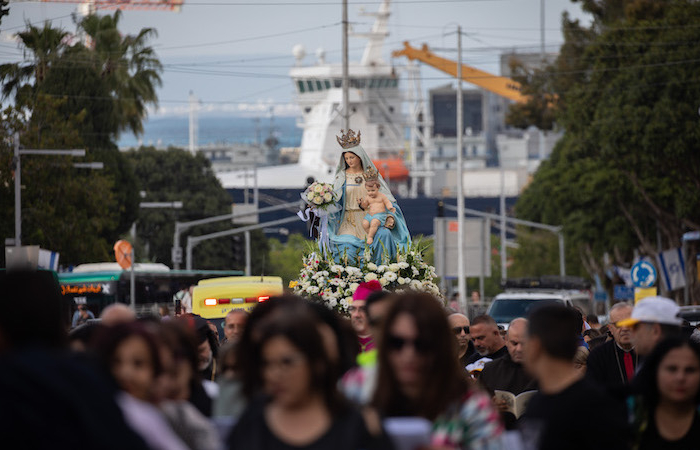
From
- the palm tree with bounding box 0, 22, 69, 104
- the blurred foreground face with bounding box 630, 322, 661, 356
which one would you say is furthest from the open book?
the palm tree with bounding box 0, 22, 69, 104

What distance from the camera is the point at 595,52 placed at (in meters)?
46.7

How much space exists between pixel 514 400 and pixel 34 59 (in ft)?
124

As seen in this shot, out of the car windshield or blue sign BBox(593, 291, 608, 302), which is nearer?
the car windshield

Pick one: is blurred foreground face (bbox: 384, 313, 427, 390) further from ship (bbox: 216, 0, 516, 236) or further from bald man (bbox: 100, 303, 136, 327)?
ship (bbox: 216, 0, 516, 236)

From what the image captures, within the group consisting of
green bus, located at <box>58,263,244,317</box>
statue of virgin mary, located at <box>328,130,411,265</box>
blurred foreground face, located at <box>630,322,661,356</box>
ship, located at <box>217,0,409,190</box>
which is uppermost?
ship, located at <box>217,0,409,190</box>

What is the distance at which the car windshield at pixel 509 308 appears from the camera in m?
27.2

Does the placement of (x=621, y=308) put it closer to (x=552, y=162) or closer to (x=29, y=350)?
(x=29, y=350)

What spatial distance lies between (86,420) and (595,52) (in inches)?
1710

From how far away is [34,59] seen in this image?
45469 millimetres

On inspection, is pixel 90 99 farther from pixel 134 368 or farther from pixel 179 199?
pixel 134 368

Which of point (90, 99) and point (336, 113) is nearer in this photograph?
point (90, 99)

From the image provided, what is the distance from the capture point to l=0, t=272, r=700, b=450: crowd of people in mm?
4801

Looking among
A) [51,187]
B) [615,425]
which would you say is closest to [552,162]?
[51,187]

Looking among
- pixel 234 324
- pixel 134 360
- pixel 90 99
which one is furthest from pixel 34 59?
pixel 134 360
